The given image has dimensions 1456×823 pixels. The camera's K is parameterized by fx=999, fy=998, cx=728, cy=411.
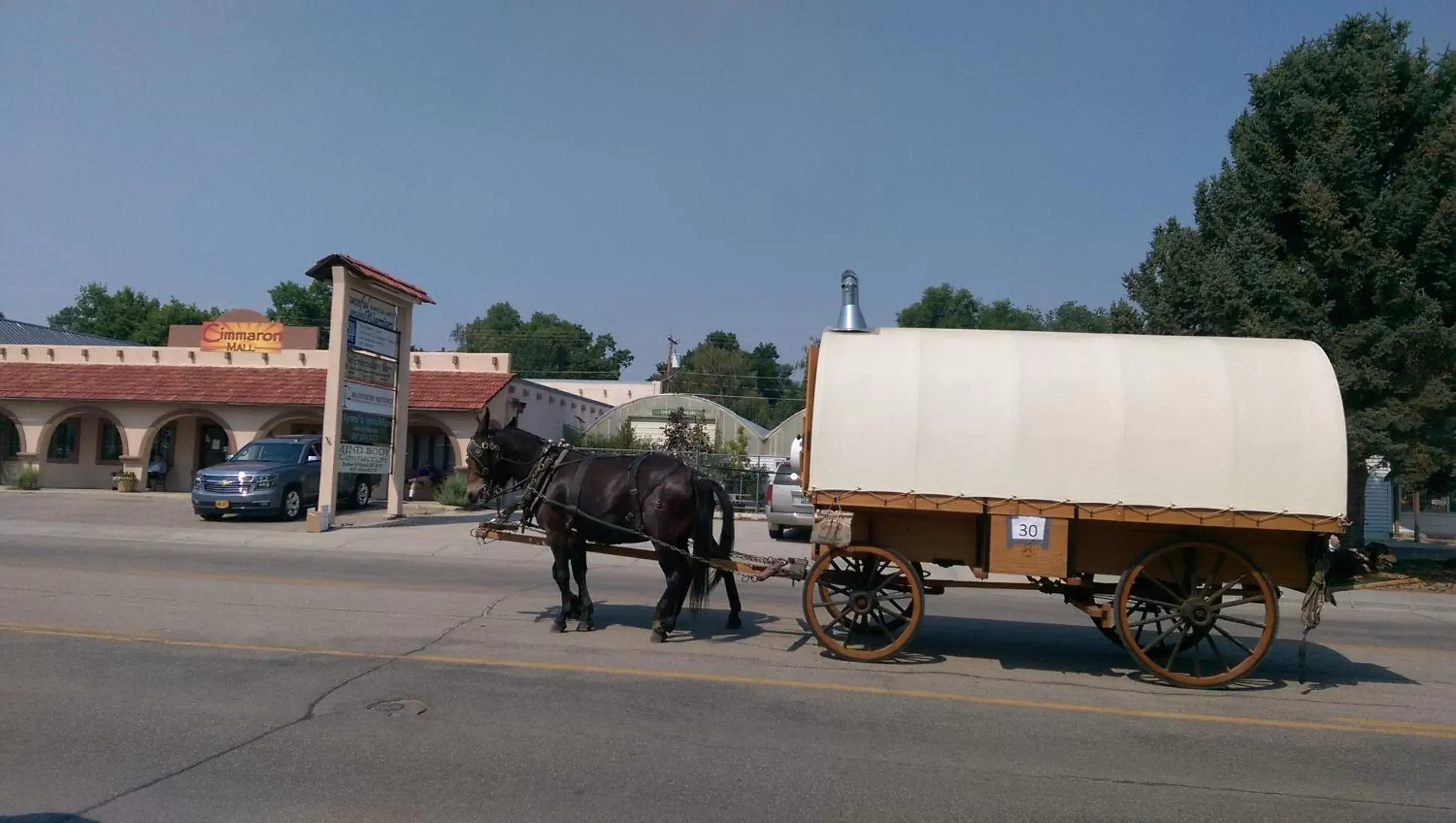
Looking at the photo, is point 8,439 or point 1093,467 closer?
point 1093,467

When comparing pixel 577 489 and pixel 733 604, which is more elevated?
pixel 577 489

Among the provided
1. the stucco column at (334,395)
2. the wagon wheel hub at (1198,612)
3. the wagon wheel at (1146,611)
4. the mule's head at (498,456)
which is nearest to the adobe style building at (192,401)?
the stucco column at (334,395)

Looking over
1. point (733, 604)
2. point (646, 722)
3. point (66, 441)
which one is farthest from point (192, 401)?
point (646, 722)

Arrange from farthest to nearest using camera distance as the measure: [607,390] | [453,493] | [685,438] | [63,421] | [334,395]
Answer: [607,390] < [685,438] < [63,421] < [453,493] < [334,395]

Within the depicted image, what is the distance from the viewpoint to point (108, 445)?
32906 mm

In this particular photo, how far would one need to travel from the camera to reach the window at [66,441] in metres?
32.4

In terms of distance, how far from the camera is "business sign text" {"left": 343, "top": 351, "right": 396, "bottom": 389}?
2060cm

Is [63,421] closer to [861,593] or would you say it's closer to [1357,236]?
[861,593]

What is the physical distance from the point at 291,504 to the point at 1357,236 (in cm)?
2134

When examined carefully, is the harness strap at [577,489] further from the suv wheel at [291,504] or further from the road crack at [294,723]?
the suv wheel at [291,504]

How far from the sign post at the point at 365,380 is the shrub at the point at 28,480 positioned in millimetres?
13925

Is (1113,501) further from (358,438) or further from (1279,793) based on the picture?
(358,438)

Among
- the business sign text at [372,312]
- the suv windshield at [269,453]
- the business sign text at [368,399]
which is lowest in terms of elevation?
the suv windshield at [269,453]

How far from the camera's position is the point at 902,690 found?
7590 millimetres
